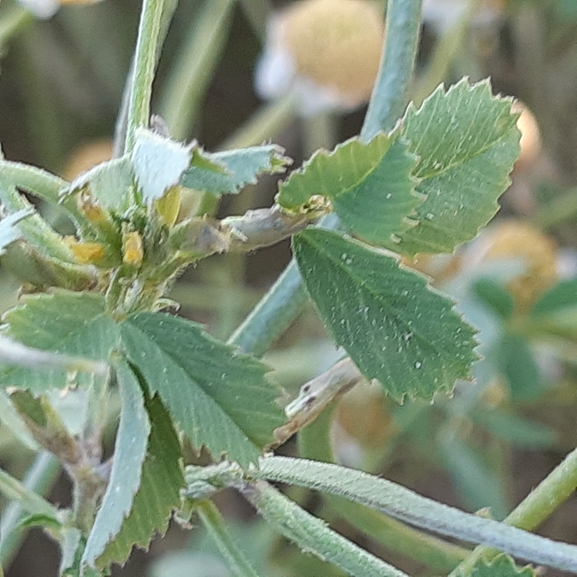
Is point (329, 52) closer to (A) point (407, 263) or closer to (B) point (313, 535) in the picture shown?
(A) point (407, 263)

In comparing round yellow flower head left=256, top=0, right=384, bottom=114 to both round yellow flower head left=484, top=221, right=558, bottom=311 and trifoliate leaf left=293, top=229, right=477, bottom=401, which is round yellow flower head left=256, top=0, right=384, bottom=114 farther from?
trifoliate leaf left=293, top=229, right=477, bottom=401

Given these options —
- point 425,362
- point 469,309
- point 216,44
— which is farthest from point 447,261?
point 425,362

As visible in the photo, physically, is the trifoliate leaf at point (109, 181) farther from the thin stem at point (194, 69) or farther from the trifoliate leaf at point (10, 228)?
the thin stem at point (194, 69)

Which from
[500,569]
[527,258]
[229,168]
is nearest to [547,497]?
[500,569]

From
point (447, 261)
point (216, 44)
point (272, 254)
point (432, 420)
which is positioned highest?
point (216, 44)

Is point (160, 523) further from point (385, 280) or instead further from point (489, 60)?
point (489, 60)

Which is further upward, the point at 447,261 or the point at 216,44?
the point at 216,44

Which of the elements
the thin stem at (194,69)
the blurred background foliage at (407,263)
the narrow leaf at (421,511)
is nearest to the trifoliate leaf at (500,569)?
the narrow leaf at (421,511)
